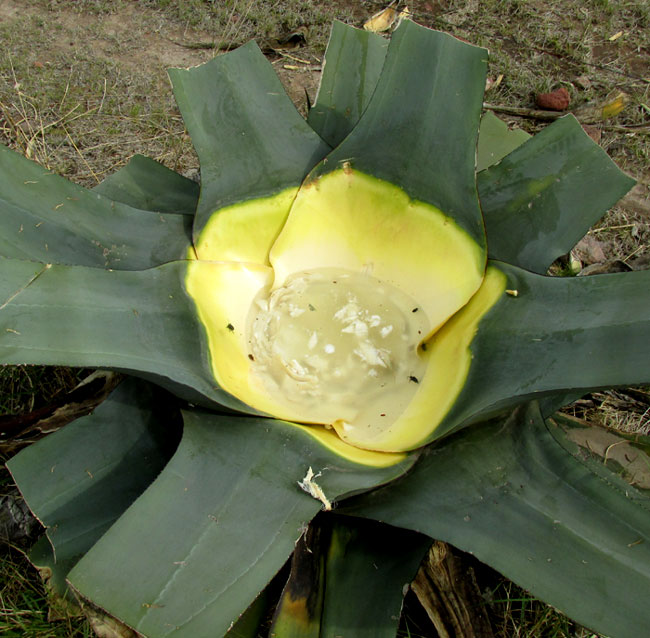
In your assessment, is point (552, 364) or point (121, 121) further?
point (121, 121)

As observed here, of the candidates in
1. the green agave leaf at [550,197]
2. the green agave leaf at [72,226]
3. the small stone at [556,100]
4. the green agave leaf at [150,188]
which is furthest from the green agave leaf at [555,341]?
the small stone at [556,100]

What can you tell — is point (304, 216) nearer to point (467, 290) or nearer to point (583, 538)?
point (467, 290)

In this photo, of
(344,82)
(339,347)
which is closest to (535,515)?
(339,347)

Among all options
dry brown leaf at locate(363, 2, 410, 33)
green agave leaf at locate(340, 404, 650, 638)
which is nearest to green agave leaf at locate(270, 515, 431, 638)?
green agave leaf at locate(340, 404, 650, 638)

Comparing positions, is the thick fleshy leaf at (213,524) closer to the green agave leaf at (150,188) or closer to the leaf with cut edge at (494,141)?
the green agave leaf at (150,188)

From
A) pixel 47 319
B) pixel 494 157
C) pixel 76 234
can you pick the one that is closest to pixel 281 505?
pixel 47 319

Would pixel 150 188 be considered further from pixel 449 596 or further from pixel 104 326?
pixel 449 596
